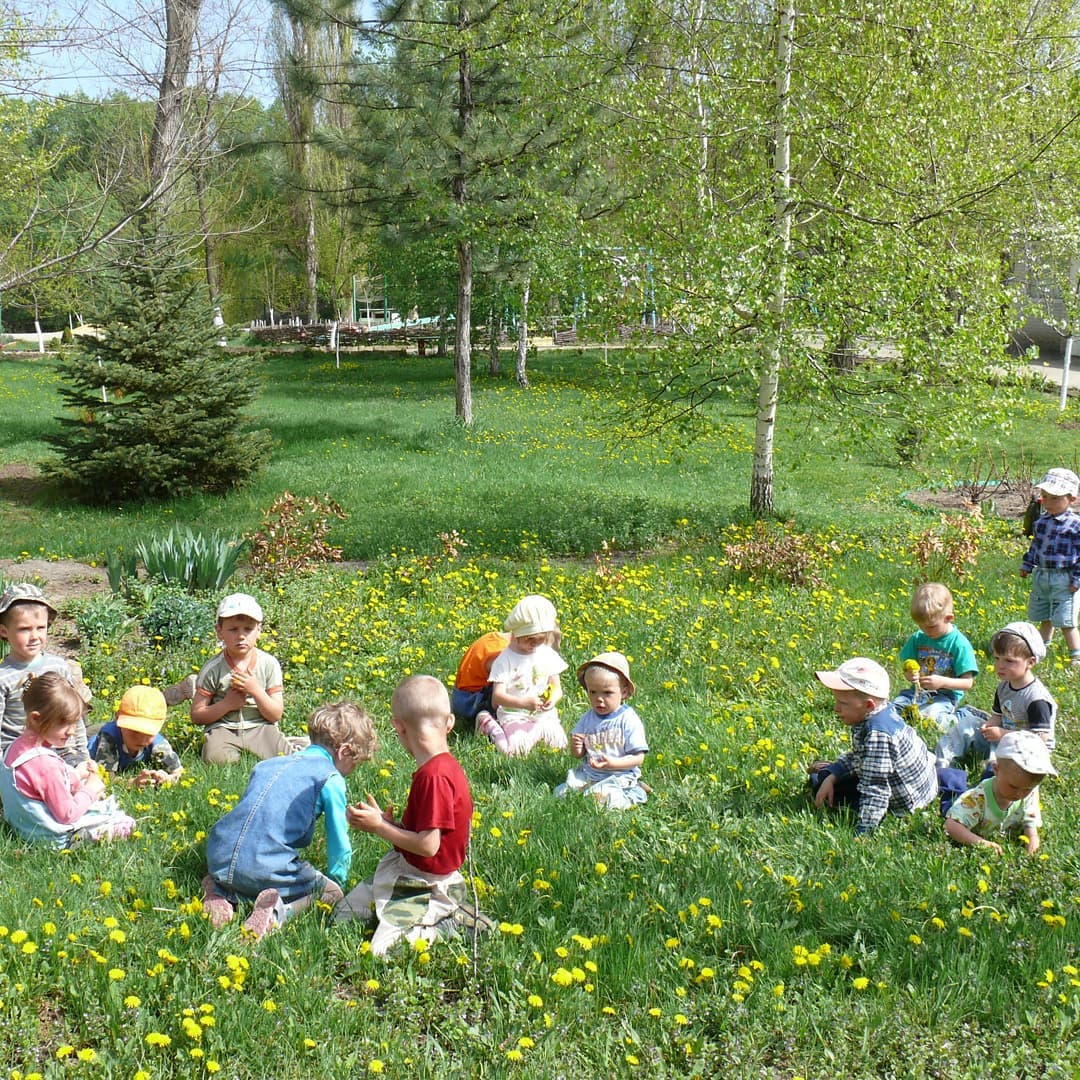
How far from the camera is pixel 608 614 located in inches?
333

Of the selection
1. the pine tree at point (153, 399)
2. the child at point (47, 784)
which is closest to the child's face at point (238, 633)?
the child at point (47, 784)

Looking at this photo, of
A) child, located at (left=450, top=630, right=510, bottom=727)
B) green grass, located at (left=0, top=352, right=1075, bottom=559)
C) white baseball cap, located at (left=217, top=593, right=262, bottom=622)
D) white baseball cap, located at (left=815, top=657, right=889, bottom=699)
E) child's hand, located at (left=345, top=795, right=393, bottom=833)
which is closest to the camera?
child's hand, located at (left=345, top=795, right=393, bottom=833)

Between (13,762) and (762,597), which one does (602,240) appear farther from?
(13,762)

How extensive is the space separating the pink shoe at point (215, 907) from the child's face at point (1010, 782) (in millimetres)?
3168

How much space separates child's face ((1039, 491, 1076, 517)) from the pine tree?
9.83m

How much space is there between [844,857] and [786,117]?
8436 millimetres

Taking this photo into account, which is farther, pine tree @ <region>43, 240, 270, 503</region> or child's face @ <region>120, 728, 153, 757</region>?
pine tree @ <region>43, 240, 270, 503</region>

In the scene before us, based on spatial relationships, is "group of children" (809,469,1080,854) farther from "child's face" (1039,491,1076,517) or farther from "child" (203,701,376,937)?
"child" (203,701,376,937)

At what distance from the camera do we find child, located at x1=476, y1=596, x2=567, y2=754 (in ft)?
19.4

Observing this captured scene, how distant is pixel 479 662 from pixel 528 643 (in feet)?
1.41

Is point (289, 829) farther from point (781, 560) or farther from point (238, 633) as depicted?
point (781, 560)

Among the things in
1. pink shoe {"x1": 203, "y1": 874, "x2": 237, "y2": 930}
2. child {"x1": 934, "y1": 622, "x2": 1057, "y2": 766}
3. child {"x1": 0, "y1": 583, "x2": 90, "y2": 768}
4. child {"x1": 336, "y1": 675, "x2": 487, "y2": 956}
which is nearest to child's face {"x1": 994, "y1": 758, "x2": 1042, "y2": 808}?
child {"x1": 934, "y1": 622, "x2": 1057, "y2": 766}

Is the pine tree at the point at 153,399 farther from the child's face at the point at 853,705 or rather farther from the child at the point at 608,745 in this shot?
the child's face at the point at 853,705

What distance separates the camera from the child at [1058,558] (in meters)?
7.50
